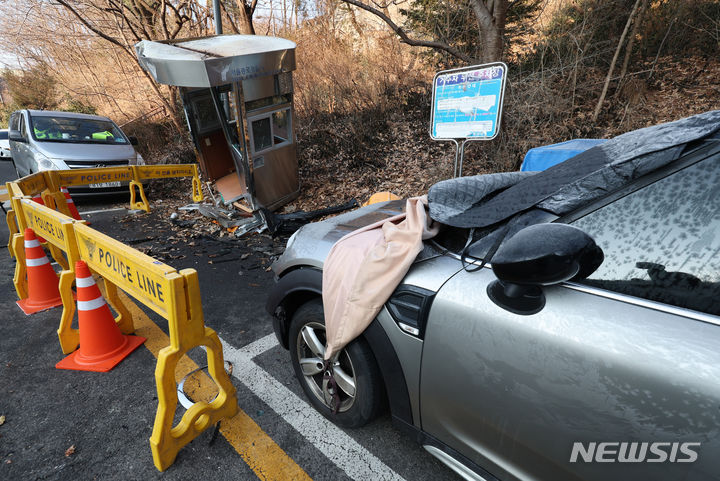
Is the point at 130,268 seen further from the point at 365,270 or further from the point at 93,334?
the point at 365,270

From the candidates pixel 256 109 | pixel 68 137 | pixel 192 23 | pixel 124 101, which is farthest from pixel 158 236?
pixel 124 101

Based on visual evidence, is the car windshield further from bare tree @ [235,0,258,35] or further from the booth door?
the booth door

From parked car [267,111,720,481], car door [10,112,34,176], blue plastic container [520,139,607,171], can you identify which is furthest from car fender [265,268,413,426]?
car door [10,112,34,176]

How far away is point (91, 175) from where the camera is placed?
6.17 metres

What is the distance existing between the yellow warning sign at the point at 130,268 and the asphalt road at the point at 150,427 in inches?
33.1

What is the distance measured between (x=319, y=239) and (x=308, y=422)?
115 centimetres

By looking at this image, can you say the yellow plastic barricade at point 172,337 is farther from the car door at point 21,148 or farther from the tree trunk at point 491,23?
the car door at point 21,148

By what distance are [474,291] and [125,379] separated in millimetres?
2651

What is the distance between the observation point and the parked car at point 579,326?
3.44 feet

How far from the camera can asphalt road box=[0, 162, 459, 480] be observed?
2.01 meters

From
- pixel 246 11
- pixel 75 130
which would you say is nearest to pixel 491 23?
pixel 246 11

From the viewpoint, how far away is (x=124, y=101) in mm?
17094

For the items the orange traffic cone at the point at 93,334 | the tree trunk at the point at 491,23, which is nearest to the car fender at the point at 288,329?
the orange traffic cone at the point at 93,334

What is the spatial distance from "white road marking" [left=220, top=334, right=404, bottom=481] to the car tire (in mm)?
91
